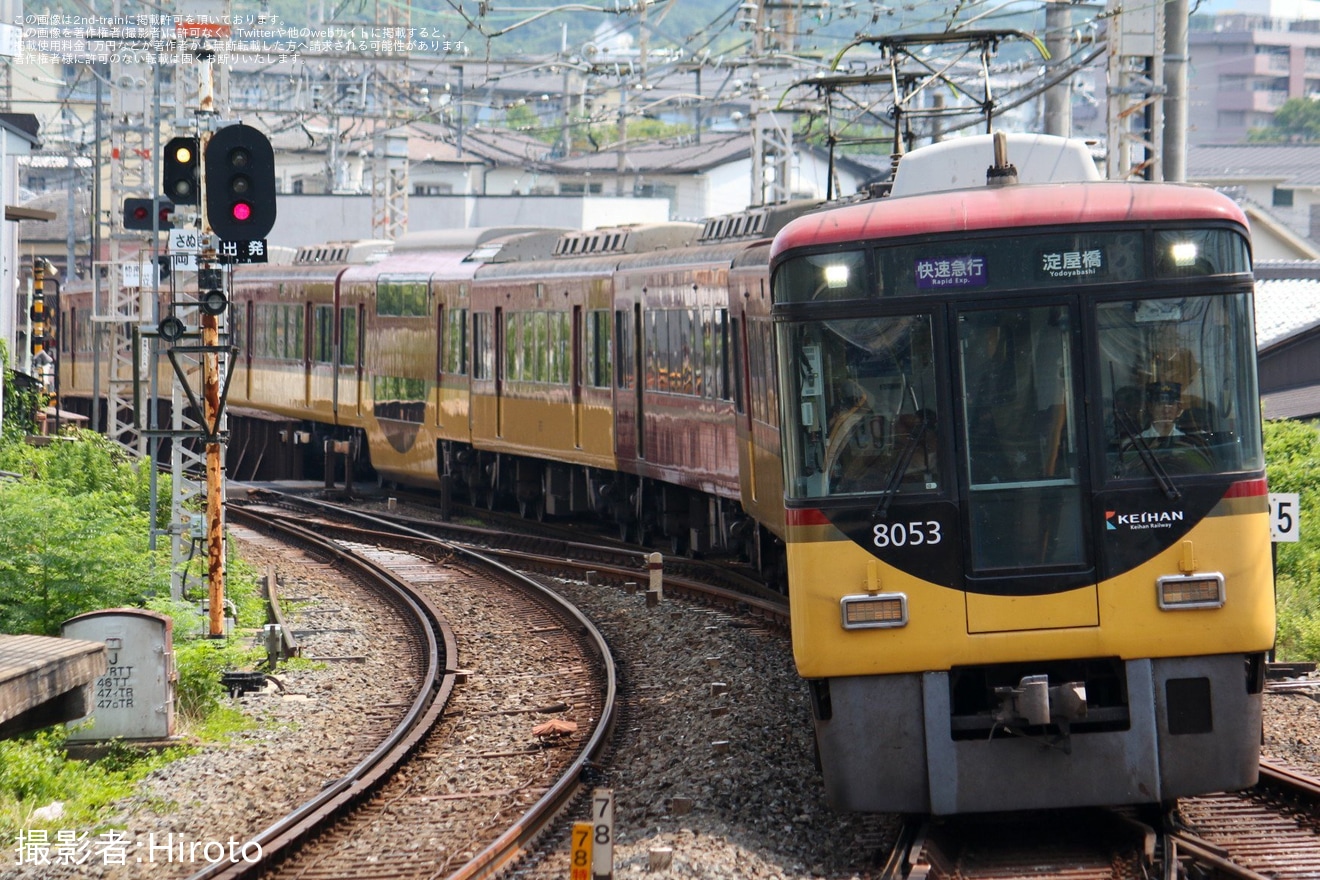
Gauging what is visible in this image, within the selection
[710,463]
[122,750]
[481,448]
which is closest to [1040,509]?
[122,750]

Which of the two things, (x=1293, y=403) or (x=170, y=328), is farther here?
(x=1293, y=403)

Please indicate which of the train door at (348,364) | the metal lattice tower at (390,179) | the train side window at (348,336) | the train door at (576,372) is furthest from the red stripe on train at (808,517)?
the metal lattice tower at (390,179)

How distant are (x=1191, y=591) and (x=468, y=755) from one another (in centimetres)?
401

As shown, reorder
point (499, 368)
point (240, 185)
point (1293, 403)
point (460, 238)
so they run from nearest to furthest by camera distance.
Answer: point (240, 185), point (499, 368), point (460, 238), point (1293, 403)

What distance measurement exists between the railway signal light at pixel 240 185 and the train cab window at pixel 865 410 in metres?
4.96

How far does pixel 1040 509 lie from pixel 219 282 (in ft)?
20.7

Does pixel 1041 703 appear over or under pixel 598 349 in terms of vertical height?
under

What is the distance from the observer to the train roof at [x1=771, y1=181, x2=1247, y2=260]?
6859 millimetres

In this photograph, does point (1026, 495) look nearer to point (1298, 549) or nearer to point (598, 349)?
point (1298, 549)

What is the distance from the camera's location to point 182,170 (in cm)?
1112

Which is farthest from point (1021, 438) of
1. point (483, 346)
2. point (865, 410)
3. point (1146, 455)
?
point (483, 346)

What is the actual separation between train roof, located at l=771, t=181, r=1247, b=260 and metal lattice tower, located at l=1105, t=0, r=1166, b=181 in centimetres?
697

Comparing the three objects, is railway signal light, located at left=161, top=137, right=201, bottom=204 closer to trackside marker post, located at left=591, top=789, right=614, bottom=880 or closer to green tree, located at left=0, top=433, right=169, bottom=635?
green tree, located at left=0, top=433, right=169, bottom=635

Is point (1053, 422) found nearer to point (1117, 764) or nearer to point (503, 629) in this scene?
point (1117, 764)
